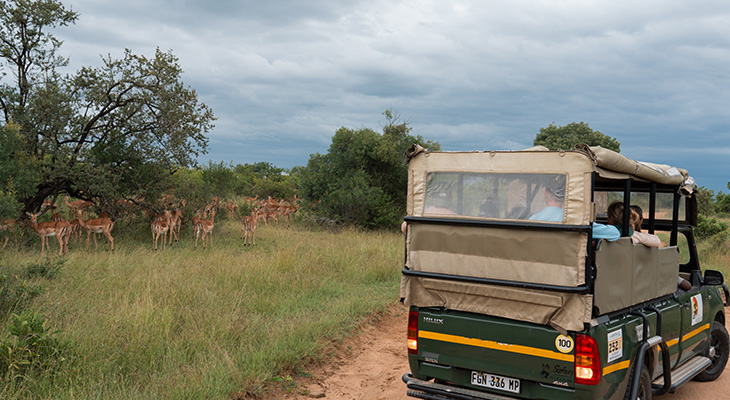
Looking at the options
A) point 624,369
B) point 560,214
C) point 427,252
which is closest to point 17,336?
point 427,252

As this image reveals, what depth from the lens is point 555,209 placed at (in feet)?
13.6

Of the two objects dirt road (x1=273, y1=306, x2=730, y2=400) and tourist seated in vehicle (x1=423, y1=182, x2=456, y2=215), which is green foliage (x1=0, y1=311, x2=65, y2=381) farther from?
tourist seated in vehicle (x1=423, y1=182, x2=456, y2=215)

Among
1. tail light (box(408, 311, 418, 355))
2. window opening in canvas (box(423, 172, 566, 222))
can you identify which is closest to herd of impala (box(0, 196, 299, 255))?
tail light (box(408, 311, 418, 355))

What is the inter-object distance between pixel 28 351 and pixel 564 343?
523cm

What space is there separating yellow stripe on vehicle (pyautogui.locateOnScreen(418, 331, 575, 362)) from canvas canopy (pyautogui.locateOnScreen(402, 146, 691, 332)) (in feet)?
0.71

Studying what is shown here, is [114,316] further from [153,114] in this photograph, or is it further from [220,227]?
[220,227]

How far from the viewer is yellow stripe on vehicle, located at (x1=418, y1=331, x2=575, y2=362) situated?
4082mm

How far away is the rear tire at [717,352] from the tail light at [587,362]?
3.48 m

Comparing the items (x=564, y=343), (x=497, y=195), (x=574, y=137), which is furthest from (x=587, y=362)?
(x=574, y=137)

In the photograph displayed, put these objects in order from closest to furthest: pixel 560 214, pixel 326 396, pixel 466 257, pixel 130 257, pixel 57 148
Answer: pixel 560 214 → pixel 466 257 → pixel 326 396 → pixel 130 257 → pixel 57 148

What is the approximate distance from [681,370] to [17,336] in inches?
277

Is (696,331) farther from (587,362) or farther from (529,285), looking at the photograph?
(529,285)

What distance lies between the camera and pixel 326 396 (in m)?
5.90

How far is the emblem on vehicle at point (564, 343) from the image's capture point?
159 inches
